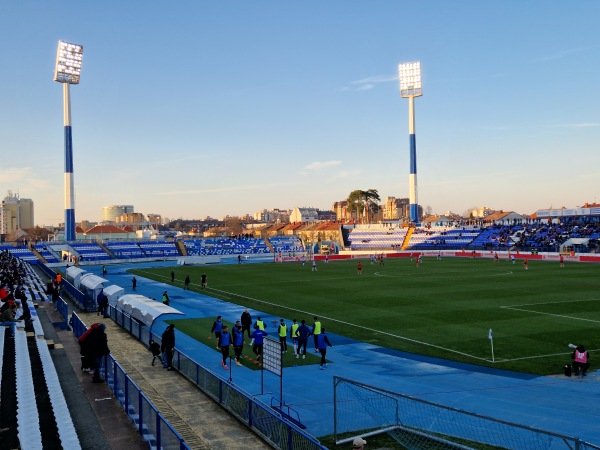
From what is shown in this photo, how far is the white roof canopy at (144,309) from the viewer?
21.8 meters

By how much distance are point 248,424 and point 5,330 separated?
1159 cm

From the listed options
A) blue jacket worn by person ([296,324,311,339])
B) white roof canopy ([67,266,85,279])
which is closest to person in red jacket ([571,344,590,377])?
blue jacket worn by person ([296,324,311,339])

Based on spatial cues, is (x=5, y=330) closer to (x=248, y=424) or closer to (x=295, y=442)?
(x=248, y=424)

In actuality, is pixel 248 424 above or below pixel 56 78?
below

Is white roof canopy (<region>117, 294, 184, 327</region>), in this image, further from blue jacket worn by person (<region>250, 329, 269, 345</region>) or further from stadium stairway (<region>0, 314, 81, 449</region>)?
stadium stairway (<region>0, 314, 81, 449</region>)

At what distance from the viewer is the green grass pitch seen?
2294 centimetres

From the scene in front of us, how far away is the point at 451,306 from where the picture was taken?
112 ft

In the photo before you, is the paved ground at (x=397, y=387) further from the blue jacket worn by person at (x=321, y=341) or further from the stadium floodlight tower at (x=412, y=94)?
the stadium floodlight tower at (x=412, y=94)

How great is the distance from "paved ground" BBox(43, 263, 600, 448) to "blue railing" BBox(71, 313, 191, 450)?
4.15 feet

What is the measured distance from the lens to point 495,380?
1817 cm

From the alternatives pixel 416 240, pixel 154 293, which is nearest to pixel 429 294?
pixel 154 293

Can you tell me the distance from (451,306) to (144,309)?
1960cm

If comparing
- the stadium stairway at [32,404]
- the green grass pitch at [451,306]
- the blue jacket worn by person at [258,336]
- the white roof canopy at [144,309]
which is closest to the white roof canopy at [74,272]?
the green grass pitch at [451,306]

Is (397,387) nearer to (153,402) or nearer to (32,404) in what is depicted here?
(153,402)
